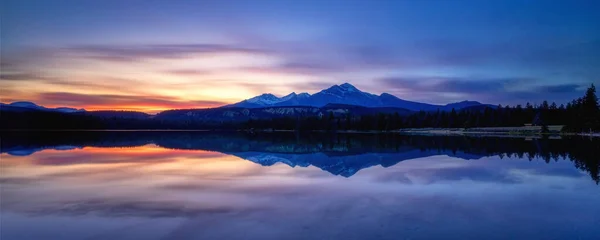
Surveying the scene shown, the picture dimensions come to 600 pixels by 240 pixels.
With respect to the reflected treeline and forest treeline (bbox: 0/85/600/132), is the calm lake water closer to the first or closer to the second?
the reflected treeline

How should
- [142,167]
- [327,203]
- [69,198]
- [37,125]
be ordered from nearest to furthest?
[327,203]
[69,198]
[142,167]
[37,125]

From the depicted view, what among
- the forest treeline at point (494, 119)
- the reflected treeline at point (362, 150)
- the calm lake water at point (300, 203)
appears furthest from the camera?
the forest treeline at point (494, 119)

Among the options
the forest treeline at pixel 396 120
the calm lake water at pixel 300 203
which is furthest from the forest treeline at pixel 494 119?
the calm lake water at pixel 300 203

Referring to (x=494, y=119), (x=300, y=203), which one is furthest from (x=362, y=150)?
(x=494, y=119)

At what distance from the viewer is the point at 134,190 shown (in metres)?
18.9

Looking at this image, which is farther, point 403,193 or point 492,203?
point 403,193

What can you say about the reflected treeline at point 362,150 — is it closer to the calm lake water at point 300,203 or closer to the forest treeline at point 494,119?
the calm lake water at point 300,203

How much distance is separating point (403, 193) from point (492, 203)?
350 centimetres

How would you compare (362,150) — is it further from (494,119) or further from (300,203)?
(494,119)

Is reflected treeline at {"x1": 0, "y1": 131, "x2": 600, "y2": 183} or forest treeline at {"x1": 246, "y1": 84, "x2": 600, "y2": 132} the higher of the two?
forest treeline at {"x1": 246, "y1": 84, "x2": 600, "y2": 132}

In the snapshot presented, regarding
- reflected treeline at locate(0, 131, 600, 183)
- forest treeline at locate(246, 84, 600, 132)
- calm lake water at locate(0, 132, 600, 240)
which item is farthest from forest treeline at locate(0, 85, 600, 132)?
calm lake water at locate(0, 132, 600, 240)

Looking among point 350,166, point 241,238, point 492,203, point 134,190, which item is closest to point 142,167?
point 134,190

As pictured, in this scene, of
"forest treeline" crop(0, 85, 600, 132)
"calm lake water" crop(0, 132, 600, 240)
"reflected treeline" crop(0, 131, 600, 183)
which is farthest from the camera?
"forest treeline" crop(0, 85, 600, 132)

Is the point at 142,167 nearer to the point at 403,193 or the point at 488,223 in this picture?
the point at 403,193
